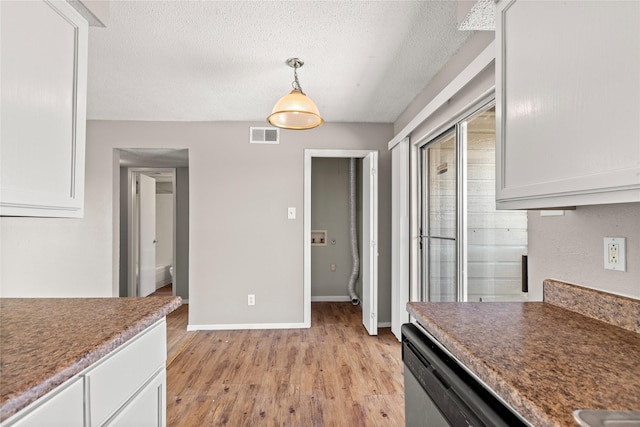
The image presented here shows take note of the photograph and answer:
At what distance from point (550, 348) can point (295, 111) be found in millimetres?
1730

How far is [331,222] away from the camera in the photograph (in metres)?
5.03

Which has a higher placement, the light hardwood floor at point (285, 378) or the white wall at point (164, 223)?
the white wall at point (164, 223)

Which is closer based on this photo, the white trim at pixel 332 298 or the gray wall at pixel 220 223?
the gray wall at pixel 220 223

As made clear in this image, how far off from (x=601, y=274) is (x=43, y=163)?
191cm

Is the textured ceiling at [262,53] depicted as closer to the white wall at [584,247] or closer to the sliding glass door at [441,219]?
the sliding glass door at [441,219]

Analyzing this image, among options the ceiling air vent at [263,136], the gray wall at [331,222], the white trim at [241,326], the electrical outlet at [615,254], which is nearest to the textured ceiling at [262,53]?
the ceiling air vent at [263,136]

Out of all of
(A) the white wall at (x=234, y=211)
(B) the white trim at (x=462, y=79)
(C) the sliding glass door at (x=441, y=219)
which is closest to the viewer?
(B) the white trim at (x=462, y=79)

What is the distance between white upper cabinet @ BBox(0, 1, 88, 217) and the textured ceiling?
0.75 m

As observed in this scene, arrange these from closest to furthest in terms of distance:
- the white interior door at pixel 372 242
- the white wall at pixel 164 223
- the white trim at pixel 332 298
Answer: the white interior door at pixel 372 242 → the white trim at pixel 332 298 → the white wall at pixel 164 223

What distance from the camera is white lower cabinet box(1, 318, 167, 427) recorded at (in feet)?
Answer: 2.51

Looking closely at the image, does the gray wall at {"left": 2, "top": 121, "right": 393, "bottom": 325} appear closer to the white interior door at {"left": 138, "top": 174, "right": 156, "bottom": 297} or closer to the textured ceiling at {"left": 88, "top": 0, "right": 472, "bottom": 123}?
the textured ceiling at {"left": 88, "top": 0, "right": 472, "bottom": 123}

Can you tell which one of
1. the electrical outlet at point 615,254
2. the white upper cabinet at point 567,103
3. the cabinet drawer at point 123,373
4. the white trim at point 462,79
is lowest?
the cabinet drawer at point 123,373

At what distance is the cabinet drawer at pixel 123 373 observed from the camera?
0.91 meters

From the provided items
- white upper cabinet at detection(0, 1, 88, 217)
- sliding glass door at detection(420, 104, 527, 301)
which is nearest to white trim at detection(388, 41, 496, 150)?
sliding glass door at detection(420, 104, 527, 301)
